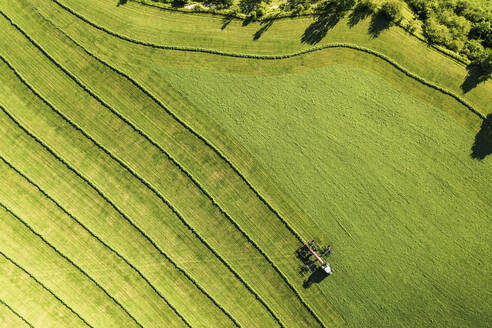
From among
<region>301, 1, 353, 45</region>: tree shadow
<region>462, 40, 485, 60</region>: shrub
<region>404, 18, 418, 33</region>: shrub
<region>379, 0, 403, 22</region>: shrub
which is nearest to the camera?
<region>379, 0, 403, 22</region>: shrub

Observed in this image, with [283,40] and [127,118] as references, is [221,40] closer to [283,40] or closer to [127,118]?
[283,40]

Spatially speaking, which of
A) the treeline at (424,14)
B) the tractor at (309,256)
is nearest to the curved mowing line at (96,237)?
the tractor at (309,256)

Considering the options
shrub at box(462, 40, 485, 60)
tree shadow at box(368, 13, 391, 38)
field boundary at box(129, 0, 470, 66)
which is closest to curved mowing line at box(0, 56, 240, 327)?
field boundary at box(129, 0, 470, 66)

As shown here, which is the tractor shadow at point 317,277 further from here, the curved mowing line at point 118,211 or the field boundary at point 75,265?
the field boundary at point 75,265

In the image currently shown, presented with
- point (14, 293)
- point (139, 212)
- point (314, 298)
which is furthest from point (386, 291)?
point (14, 293)

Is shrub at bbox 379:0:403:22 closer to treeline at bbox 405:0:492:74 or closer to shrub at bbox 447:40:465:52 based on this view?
treeline at bbox 405:0:492:74

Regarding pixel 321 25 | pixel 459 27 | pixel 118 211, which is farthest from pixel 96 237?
pixel 459 27
